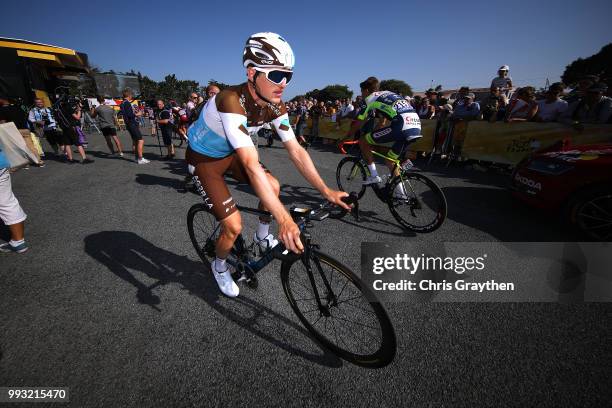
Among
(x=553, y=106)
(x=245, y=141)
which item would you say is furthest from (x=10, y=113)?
(x=553, y=106)

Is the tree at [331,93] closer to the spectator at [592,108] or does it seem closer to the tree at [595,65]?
the tree at [595,65]

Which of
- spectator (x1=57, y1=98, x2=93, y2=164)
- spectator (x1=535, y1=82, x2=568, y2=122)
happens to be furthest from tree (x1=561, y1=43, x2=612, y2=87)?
spectator (x1=57, y1=98, x2=93, y2=164)

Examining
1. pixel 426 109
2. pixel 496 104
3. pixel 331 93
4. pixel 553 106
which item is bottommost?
pixel 553 106

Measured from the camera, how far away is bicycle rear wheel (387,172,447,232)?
12.4 ft

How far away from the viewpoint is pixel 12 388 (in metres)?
1.83

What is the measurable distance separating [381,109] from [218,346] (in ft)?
13.3

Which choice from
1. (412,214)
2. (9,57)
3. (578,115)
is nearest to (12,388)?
(412,214)

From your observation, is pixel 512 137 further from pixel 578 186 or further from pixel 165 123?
pixel 165 123

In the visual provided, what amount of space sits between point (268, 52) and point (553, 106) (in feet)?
28.0

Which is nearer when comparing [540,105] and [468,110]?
[540,105]

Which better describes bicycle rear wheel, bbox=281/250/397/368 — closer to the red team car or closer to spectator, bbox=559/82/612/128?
the red team car

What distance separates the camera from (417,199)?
4.04 metres

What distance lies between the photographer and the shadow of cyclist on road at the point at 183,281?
2.30m

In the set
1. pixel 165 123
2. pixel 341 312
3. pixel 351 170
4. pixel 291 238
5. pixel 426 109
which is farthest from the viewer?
pixel 426 109
